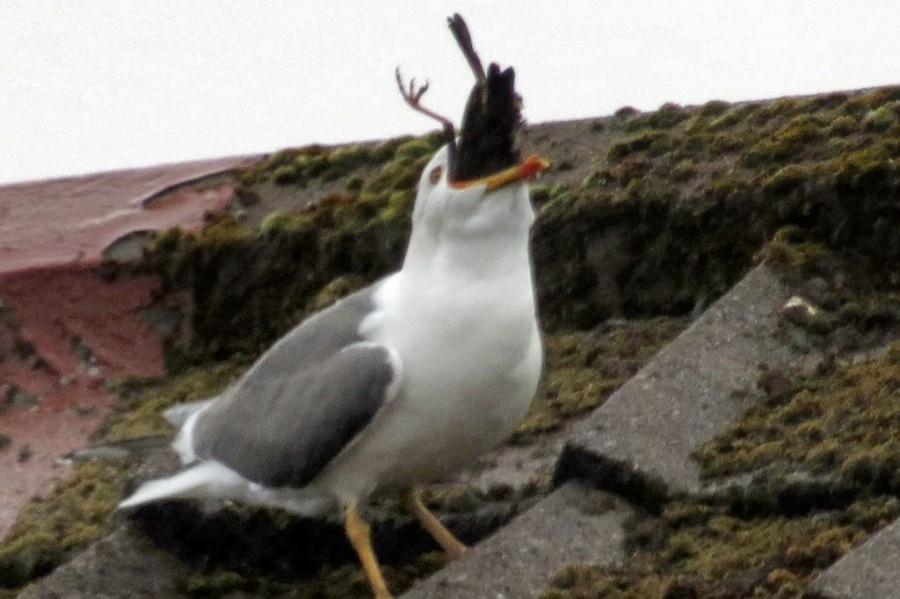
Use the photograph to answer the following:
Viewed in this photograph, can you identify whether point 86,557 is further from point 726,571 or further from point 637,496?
point 726,571

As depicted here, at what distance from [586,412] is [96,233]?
1.88m

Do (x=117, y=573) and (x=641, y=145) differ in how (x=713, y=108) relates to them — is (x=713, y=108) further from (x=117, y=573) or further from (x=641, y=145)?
(x=117, y=573)

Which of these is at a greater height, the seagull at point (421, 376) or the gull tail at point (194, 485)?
the seagull at point (421, 376)

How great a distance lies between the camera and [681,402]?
4.38m

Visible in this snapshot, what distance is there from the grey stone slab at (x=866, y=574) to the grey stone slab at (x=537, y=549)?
0.64 metres

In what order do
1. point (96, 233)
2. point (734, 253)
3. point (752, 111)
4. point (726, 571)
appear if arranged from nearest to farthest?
point (726, 571), point (734, 253), point (752, 111), point (96, 233)

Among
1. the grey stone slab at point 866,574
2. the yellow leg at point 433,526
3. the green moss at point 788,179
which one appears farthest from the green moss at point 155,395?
the grey stone slab at point 866,574

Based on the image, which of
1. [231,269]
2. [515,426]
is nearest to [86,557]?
[515,426]

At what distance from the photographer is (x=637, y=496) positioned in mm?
4148

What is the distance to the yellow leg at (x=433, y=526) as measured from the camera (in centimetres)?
438

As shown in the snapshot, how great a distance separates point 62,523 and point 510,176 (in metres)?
1.27

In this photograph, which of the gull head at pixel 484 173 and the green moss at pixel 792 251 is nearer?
the gull head at pixel 484 173

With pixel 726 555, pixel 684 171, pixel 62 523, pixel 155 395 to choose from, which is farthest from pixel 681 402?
pixel 155 395

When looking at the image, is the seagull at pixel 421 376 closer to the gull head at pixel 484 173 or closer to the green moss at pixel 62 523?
the gull head at pixel 484 173
